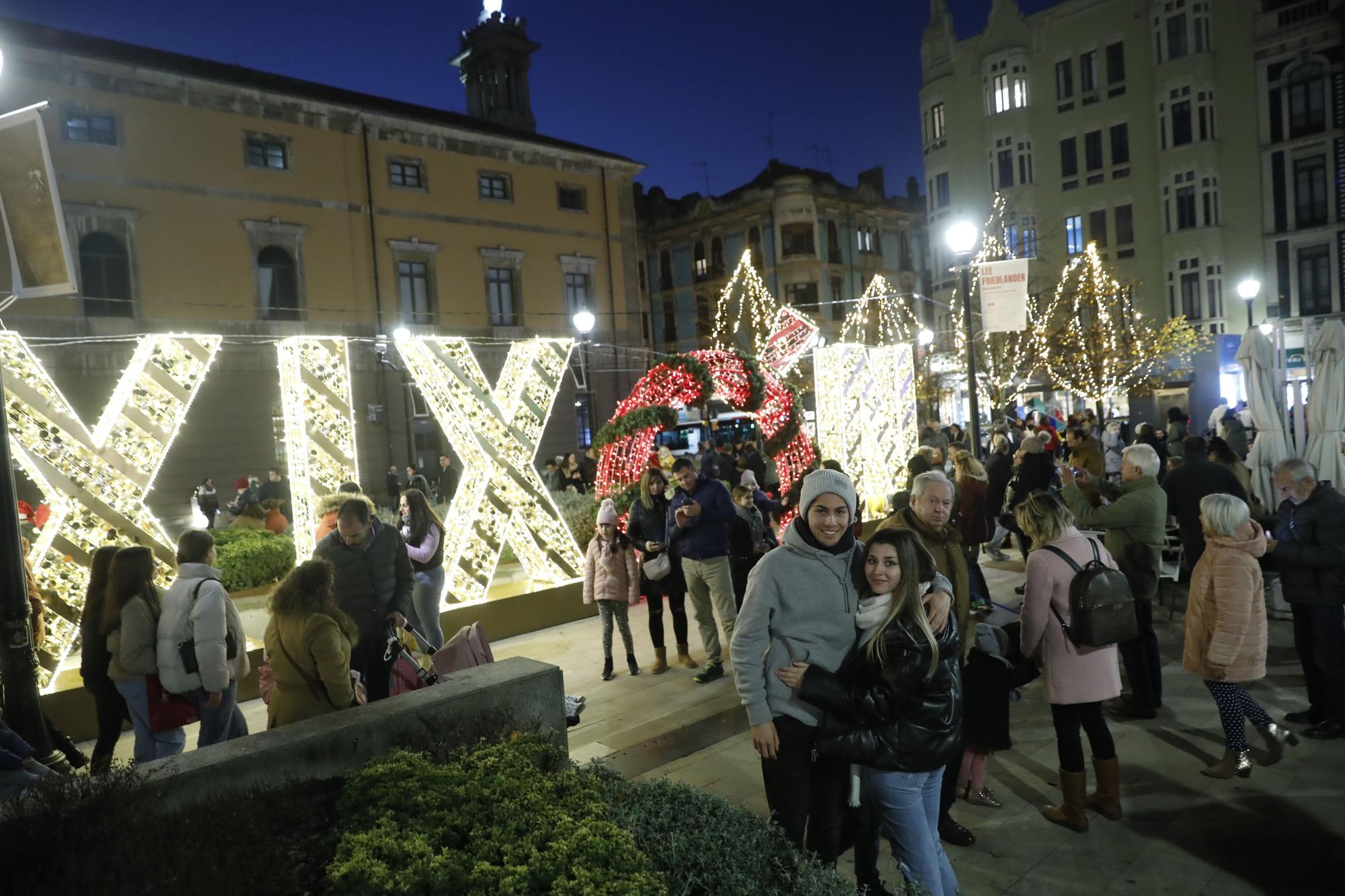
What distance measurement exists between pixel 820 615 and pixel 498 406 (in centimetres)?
681

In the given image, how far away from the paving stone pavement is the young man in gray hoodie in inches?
44.9

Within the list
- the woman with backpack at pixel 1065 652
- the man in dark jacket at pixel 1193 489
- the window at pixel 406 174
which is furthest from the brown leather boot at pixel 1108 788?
the window at pixel 406 174

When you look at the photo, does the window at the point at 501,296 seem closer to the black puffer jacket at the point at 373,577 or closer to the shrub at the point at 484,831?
the black puffer jacket at the point at 373,577

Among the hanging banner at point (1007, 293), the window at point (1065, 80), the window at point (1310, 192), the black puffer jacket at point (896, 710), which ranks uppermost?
the window at point (1065, 80)

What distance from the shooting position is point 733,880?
108 inches

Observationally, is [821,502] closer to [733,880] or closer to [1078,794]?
[733,880]

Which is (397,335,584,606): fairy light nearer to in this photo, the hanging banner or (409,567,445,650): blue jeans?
(409,567,445,650): blue jeans

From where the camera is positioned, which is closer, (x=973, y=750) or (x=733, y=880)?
(x=733, y=880)

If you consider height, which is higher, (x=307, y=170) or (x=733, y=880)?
(x=307, y=170)

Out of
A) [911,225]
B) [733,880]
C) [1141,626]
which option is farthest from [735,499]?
[911,225]

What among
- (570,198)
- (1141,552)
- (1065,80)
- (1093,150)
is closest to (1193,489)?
(1141,552)

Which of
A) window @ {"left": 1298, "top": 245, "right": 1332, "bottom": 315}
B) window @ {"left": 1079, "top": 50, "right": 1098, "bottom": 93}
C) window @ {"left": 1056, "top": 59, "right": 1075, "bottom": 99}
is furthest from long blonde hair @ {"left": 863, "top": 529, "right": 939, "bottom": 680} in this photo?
window @ {"left": 1056, "top": 59, "right": 1075, "bottom": 99}

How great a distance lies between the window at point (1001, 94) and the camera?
3784 centimetres

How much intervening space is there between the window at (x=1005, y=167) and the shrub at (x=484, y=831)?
3968cm
